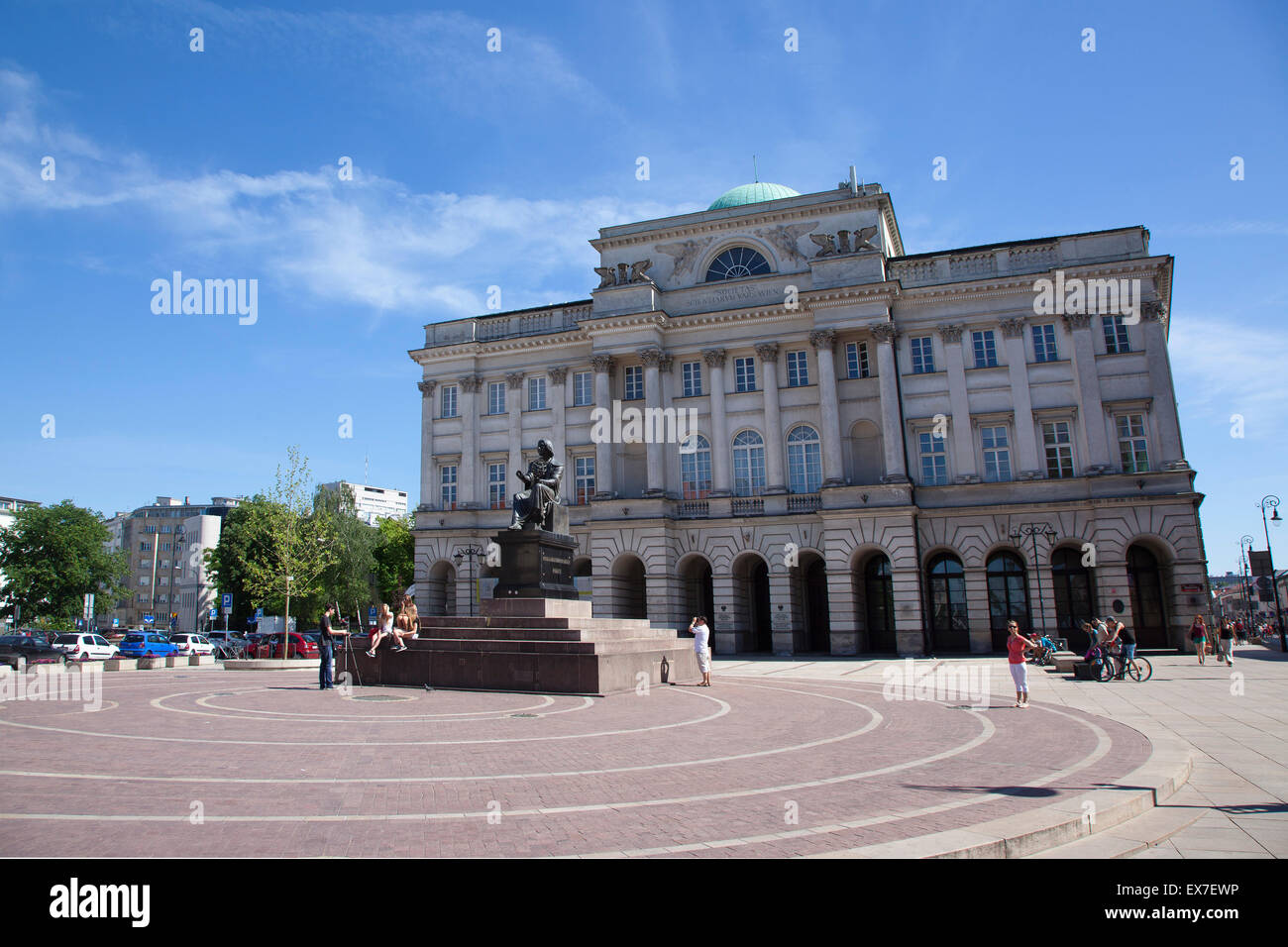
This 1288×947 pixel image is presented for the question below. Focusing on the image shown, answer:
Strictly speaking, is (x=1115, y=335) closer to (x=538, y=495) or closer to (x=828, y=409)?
(x=828, y=409)

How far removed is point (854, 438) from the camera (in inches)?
1682

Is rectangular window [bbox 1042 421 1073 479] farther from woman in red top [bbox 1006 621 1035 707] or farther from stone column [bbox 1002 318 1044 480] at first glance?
woman in red top [bbox 1006 621 1035 707]

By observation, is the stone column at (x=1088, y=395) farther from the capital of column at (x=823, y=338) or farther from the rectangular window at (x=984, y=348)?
the capital of column at (x=823, y=338)

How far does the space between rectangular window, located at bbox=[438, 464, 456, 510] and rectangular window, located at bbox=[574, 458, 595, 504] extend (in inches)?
330

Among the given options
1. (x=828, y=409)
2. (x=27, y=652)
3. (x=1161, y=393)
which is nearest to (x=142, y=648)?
(x=27, y=652)

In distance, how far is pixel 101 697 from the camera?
1883cm

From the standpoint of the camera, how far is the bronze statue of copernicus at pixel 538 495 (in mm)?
21844

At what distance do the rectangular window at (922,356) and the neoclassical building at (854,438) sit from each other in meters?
0.11

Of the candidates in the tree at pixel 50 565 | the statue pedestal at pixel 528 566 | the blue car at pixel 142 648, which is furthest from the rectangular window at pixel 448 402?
the tree at pixel 50 565

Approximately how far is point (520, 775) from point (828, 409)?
34294 mm

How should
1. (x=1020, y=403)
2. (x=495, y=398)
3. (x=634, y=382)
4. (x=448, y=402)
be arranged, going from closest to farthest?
(x=1020, y=403) → (x=634, y=382) → (x=495, y=398) → (x=448, y=402)

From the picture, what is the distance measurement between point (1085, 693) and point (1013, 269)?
27675 millimetres
